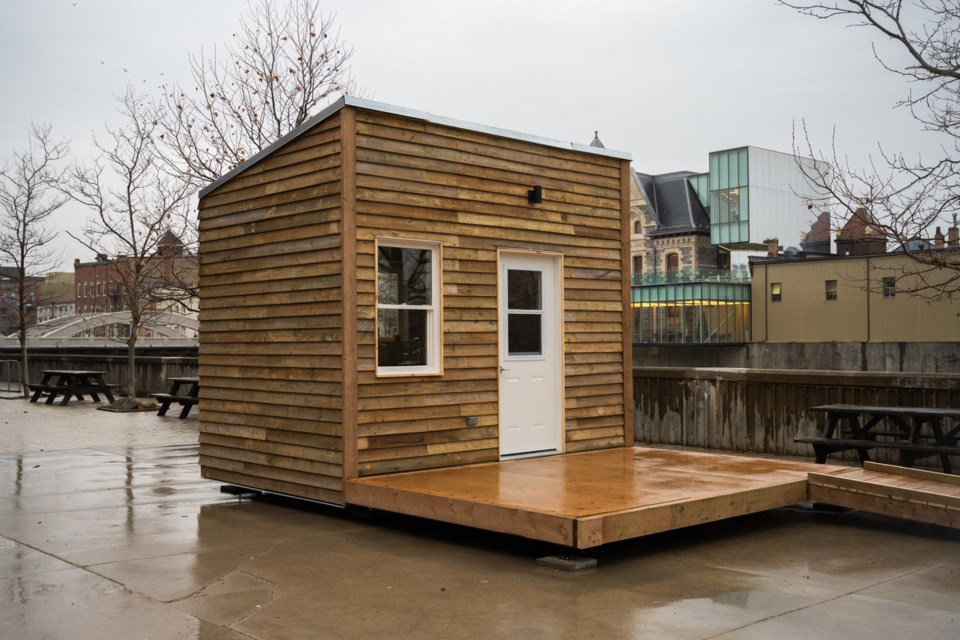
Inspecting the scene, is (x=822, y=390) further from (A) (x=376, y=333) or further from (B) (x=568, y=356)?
(A) (x=376, y=333)

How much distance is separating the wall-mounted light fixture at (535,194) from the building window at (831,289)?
155 ft

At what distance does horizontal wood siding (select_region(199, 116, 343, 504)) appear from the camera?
8.42 m

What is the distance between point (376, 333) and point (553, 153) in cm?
311

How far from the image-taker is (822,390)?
456 inches

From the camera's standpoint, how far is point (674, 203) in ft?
238

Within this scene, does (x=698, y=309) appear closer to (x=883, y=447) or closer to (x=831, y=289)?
(x=831, y=289)

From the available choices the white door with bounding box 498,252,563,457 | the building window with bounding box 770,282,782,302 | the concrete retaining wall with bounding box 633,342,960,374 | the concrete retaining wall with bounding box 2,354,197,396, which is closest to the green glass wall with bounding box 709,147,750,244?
the building window with bounding box 770,282,782,302

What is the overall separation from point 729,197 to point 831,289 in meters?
16.0

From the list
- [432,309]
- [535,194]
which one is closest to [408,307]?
[432,309]

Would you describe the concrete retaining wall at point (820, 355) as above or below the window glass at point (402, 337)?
below

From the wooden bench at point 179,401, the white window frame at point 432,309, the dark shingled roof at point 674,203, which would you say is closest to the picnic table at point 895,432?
the white window frame at point 432,309

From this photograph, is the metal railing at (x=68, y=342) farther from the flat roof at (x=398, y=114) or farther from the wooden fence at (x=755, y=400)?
the flat roof at (x=398, y=114)

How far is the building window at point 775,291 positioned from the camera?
Answer: 56844mm

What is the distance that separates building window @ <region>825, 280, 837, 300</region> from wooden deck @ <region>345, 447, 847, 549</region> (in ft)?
154
